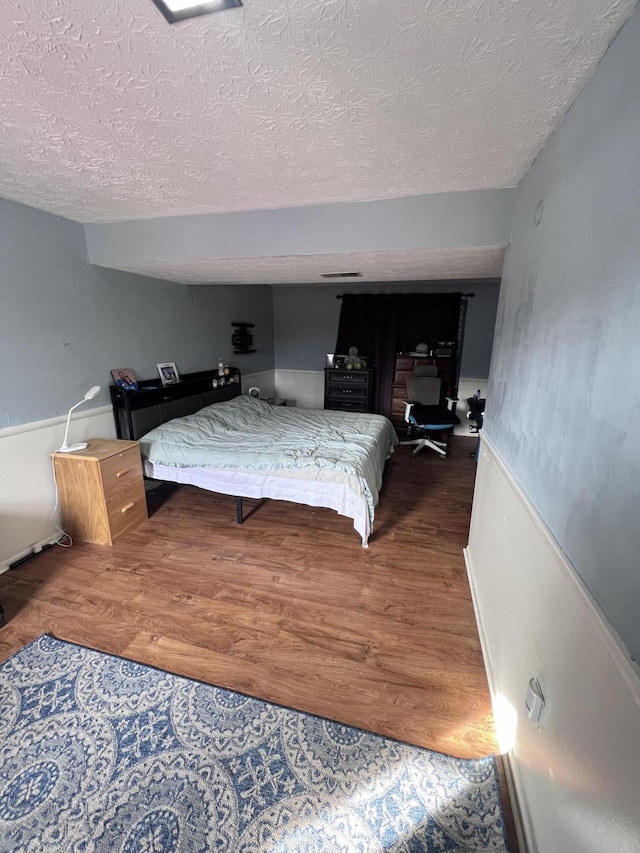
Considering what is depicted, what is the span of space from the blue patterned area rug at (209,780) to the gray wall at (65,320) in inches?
70.2

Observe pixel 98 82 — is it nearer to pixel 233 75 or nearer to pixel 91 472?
pixel 233 75

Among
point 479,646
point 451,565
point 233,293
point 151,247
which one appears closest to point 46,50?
point 151,247

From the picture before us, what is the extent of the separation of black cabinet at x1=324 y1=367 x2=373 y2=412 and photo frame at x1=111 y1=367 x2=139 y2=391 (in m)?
2.72

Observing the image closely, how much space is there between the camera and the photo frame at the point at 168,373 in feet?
11.2

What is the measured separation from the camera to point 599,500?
0.79 m

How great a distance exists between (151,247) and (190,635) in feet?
8.37

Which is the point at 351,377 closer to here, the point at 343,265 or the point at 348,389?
the point at 348,389

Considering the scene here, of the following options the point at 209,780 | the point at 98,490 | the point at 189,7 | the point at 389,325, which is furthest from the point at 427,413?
the point at 189,7

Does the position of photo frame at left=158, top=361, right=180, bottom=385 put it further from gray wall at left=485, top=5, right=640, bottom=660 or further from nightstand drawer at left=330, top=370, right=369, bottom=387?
gray wall at left=485, top=5, right=640, bottom=660

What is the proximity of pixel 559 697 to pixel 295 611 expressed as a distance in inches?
52.5

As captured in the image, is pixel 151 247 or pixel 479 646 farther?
pixel 151 247

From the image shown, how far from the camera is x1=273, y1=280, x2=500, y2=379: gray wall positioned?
16.1 ft

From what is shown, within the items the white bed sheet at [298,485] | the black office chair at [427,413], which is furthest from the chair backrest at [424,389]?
the white bed sheet at [298,485]

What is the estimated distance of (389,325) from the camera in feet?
16.8
